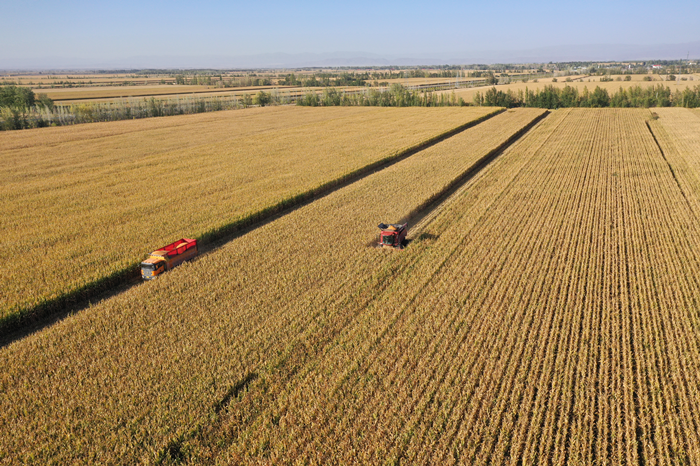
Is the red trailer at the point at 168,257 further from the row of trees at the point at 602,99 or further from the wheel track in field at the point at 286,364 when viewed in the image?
the row of trees at the point at 602,99

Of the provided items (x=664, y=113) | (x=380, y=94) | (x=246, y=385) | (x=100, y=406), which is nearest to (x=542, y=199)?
(x=246, y=385)

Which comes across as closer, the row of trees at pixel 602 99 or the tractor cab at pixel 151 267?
the tractor cab at pixel 151 267

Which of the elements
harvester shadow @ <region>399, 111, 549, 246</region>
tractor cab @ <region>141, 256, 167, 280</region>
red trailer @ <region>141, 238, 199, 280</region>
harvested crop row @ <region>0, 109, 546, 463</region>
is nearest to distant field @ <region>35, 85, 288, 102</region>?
harvester shadow @ <region>399, 111, 549, 246</region>

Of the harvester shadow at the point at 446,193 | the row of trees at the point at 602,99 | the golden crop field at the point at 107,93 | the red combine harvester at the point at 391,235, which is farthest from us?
the golden crop field at the point at 107,93

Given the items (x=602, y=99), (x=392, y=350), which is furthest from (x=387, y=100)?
(x=392, y=350)

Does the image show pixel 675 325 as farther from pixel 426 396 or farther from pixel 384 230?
pixel 384 230

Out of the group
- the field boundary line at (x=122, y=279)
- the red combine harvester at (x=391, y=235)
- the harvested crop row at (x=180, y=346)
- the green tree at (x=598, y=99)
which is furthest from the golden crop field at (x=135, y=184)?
the green tree at (x=598, y=99)

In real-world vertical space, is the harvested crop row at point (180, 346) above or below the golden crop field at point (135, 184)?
below

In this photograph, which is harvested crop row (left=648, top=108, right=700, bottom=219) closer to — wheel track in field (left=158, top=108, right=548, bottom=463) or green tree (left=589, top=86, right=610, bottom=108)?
green tree (left=589, top=86, right=610, bottom=108)
